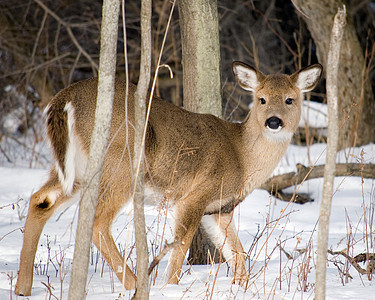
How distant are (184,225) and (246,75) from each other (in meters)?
1.64

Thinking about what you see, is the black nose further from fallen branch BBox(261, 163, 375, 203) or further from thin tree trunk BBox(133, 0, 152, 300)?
thin tree trunk BBox(133, 0, 152, 300)

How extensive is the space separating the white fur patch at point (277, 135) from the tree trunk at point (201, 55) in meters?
0.54

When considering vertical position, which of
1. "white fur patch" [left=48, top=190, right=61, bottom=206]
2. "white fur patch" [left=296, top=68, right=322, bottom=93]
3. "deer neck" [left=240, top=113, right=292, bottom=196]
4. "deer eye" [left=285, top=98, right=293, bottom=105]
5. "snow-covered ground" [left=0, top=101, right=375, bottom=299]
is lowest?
"snow-covered ground" [left=0, top=101, right=375, bottom=299]

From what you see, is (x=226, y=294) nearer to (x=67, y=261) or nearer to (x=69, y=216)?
(x=67, y=261)

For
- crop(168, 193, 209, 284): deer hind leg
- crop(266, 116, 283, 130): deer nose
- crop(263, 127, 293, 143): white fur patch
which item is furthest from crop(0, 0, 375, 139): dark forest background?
crop(168, 193, 209, 284): deer hind leg

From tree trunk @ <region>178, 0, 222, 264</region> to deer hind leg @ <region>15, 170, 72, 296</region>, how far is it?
5.06 ft

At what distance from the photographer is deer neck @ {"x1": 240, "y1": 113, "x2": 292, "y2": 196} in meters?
5.23

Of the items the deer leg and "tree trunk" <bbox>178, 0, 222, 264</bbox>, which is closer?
the deer leg

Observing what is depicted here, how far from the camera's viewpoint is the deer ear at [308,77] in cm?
541

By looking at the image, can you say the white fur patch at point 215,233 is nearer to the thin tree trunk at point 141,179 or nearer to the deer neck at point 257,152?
the deer neck at point 257,152

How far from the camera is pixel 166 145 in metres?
4.78

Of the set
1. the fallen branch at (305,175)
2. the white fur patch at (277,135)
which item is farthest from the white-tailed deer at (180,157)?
the fallen branch at (305,175)

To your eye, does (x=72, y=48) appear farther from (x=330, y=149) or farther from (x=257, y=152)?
(x=330, y=149)

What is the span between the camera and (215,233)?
5.34m
